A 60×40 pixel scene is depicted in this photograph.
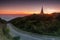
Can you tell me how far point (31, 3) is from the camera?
1.87 m

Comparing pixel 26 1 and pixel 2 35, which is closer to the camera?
pixel 2 35

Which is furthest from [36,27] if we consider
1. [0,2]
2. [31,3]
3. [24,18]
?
[0,2]

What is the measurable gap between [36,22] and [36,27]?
0.07 metres

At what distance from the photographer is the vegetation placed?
1771mm

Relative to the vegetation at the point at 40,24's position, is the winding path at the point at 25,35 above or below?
below

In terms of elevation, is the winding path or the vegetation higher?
the vegetation

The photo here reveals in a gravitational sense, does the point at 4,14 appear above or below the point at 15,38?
above

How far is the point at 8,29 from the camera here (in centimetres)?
181

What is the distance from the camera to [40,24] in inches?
70.2

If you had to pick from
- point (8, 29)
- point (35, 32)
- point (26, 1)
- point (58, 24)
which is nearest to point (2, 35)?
point (8, 29)

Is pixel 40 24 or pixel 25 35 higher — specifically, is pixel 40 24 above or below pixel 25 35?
above

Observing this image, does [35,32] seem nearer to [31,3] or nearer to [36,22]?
[36,22]

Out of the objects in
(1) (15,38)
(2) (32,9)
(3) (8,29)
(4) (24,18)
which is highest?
(2) (32,9)

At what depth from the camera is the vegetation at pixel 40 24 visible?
69.7 inches
